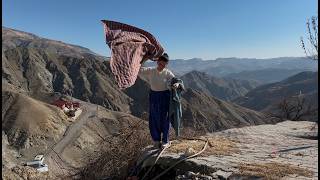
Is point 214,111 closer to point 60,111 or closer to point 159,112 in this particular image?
point 60,111

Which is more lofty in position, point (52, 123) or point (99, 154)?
point (99, 154)

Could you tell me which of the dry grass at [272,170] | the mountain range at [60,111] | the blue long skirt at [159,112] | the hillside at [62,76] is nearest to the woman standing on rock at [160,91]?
the blue long skirt at [159,112]

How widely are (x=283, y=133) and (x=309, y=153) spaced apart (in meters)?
3.66

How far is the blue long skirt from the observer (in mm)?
7656

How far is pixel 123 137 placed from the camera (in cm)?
917

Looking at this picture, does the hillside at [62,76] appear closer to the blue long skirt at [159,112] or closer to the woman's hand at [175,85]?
the blue long skirt at [159,112]

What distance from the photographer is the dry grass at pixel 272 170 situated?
646 centimetres

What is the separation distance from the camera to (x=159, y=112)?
7.65 metres

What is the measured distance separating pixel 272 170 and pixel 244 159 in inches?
41.5

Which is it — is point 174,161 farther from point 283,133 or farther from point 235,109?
point 235,109

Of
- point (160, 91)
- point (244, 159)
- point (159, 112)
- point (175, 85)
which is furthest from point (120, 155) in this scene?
point (244, 159)

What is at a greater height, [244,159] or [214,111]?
[244,159]

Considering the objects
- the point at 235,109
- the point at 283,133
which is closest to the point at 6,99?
the point at 283,133

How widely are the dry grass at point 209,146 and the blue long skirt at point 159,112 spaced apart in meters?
0.59
